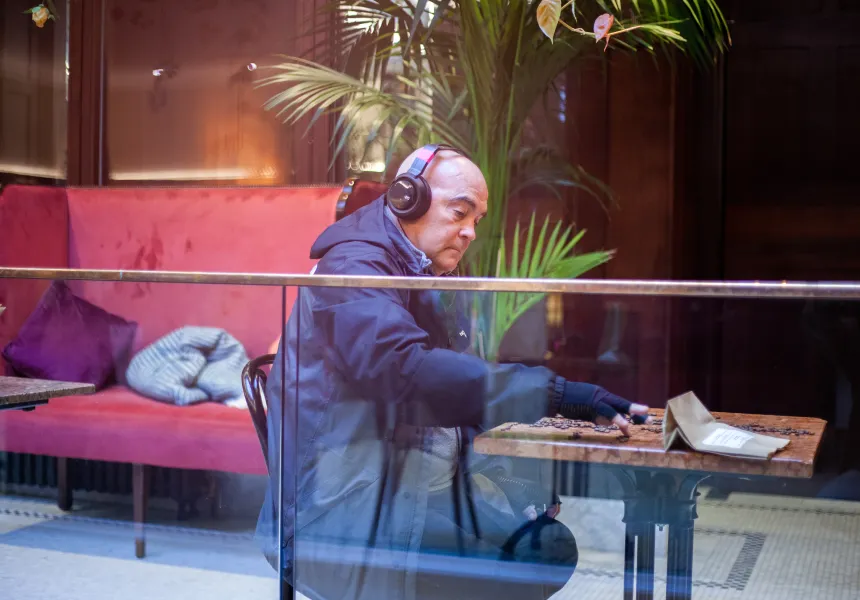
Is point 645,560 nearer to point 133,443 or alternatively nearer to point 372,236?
point 372,236

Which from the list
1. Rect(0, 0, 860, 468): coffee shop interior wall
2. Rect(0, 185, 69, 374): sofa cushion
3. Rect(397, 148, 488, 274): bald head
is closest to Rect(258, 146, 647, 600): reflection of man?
Rect(397, 148, 488, 274): bald head

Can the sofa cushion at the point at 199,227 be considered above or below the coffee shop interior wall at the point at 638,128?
below

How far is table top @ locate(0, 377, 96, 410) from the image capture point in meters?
1.79

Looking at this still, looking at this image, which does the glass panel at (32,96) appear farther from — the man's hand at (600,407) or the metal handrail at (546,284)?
the man's hand at (600,407)

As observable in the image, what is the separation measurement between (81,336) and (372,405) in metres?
0.60

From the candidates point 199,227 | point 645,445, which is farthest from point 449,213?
point 199,227

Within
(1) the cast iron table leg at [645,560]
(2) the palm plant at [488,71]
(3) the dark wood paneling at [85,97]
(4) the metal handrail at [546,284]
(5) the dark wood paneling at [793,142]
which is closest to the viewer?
(4) the metal handrail at [546,284]

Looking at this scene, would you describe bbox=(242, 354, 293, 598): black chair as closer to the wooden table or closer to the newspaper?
the wooden table

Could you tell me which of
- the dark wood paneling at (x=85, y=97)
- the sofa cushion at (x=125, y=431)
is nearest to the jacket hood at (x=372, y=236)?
the sofa cushion at (x=125, y=431)

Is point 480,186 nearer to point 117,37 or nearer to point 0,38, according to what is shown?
point 117,37

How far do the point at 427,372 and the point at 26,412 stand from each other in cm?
87

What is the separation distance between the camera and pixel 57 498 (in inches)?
72.6

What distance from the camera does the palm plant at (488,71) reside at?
9.68 feet

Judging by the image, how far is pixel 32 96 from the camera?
4.18m
